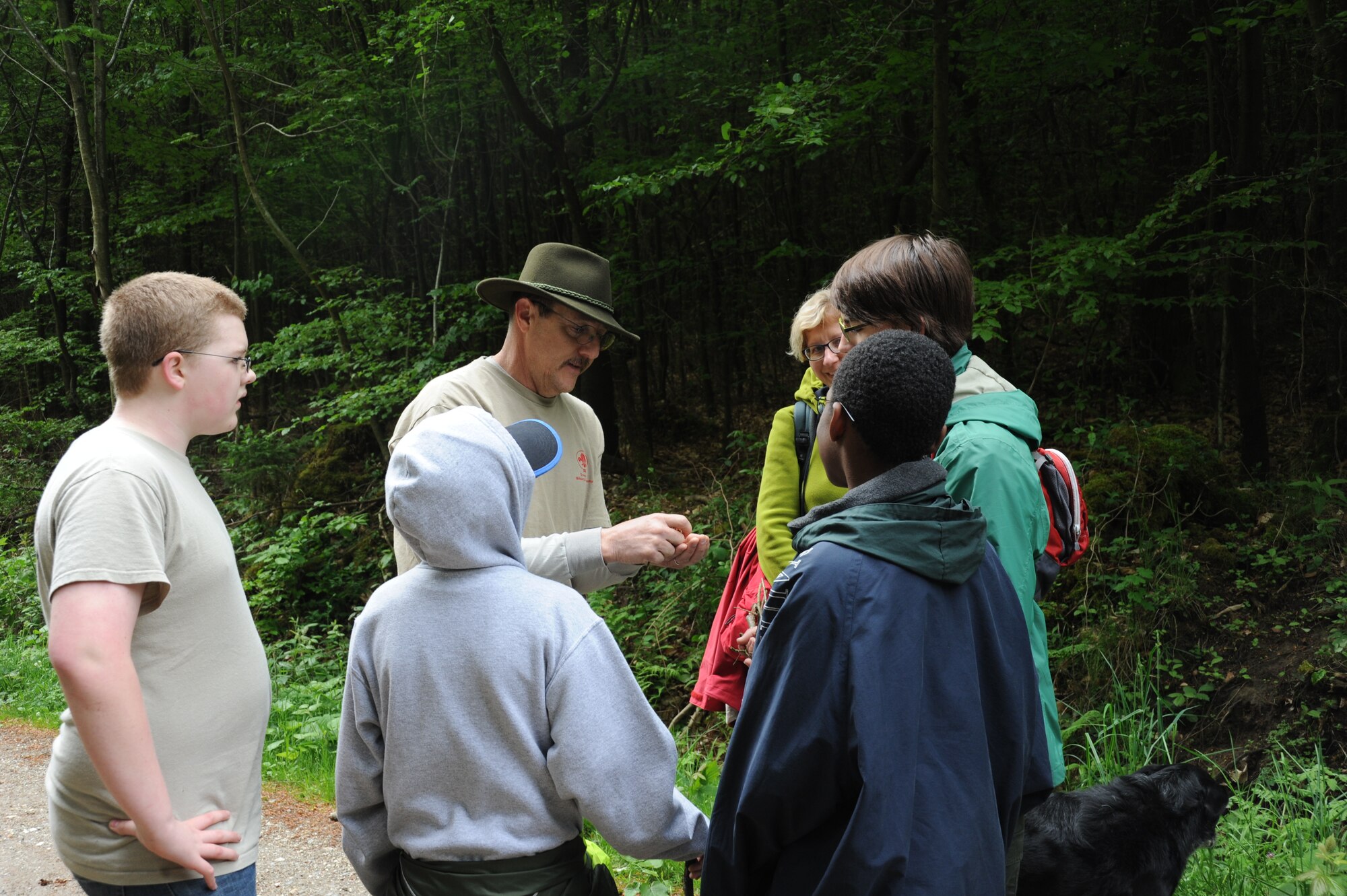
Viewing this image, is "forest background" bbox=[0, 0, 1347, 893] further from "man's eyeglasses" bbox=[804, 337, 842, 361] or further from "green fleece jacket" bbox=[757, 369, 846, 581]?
"man's eyeglasses" bbox=[804, 337, 842, 361]

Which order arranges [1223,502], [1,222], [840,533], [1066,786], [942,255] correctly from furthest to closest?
[1,222], [1223,502], [1066,786], [942,255], [840,533]

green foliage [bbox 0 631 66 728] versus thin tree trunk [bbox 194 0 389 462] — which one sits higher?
thin tree trunk [bbox 194 0 389 462]

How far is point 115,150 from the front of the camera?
47.9 ft

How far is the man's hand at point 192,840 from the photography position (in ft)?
5.74

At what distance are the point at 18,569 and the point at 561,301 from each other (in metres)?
11.1

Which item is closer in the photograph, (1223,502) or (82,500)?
(82,500)

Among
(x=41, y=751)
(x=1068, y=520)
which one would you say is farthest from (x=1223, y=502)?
(x=41, y=751)

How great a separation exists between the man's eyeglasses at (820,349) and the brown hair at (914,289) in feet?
1.92

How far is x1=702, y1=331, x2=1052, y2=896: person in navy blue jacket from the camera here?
1.50 metres

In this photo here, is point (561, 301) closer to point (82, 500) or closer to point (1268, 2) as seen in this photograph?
point (82, 500)

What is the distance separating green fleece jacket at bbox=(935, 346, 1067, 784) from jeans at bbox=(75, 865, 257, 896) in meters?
1.69

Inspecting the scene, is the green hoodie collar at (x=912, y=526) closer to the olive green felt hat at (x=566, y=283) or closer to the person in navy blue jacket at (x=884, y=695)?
the person in navy blue jacket at (x=884, y=695)

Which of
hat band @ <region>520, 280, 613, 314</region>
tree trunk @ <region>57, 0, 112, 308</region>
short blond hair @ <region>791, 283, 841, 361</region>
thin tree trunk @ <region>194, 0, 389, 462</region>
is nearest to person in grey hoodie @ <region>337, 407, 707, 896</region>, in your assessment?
hat band @ <region>520, 280, 613, 314</region>

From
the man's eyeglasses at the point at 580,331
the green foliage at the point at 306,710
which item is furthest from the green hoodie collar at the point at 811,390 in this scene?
the green foliage at the point at 306,710
